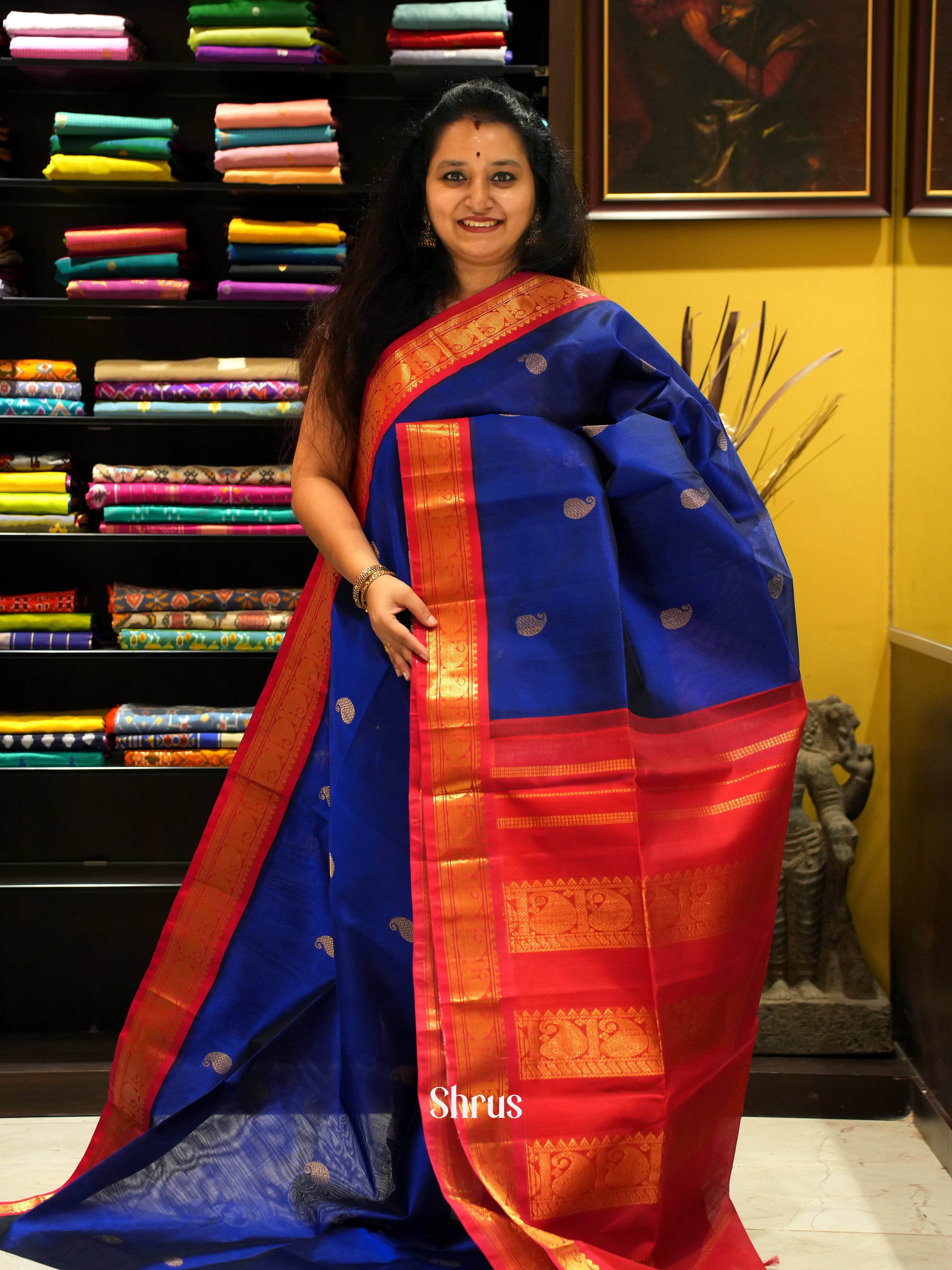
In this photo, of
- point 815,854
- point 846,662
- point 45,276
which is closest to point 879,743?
point 846,662

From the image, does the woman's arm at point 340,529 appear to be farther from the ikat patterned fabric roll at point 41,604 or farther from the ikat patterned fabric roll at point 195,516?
the ikat patterned fabric roll at point 41,604

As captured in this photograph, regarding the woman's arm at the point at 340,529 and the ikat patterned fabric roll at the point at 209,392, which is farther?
the ikat patterned fabric roll at the point at 209,392

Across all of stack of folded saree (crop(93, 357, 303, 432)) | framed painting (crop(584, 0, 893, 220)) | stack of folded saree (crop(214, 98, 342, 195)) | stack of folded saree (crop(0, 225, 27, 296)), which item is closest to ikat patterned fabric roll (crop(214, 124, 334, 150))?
stack of folded saree (crop(214, 98, 342, 195))

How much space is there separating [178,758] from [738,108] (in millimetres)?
1936

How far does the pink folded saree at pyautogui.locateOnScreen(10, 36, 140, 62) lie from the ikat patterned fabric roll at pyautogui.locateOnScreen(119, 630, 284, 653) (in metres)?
1.20

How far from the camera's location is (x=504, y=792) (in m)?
1.47

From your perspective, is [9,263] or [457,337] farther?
[9,263]

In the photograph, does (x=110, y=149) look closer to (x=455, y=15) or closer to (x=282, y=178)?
(x=282, y=178)

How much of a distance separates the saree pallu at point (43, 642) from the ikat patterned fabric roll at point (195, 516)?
0.27 metres

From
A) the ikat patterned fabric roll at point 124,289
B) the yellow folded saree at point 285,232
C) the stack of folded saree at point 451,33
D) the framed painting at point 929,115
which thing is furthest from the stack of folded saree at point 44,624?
the framed painting at point 929,115

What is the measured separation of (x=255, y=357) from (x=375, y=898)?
152 centimetres

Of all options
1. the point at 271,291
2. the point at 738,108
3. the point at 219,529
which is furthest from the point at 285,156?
the point at 738,108

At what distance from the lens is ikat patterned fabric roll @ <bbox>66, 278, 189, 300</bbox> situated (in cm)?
243

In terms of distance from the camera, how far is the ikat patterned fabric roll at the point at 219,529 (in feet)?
8.07
